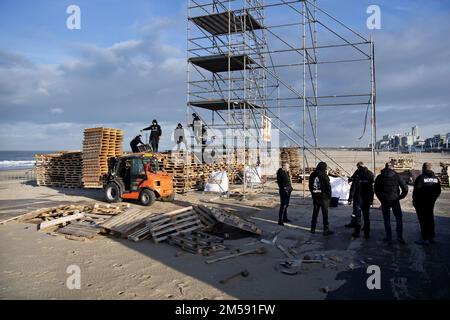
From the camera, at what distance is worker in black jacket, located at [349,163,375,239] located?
8.18 meters

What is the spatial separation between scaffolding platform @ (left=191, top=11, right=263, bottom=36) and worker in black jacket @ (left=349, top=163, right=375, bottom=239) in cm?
886

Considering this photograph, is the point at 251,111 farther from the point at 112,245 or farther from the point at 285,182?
the point at 112,245

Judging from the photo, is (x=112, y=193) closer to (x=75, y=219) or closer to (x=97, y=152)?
(x=75, y=219)

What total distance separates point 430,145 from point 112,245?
12905 cm

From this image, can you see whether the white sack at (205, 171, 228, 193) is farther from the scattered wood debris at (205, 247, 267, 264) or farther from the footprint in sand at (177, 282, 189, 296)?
the footprint in sand at (177, 282, 189, 296)

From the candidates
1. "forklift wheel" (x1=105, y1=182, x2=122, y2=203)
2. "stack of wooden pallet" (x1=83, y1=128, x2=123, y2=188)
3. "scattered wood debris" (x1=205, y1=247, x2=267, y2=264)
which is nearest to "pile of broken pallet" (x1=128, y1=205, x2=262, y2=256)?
"scattered wood debris" (x1=205, y1=247, x2=267, y2=264)

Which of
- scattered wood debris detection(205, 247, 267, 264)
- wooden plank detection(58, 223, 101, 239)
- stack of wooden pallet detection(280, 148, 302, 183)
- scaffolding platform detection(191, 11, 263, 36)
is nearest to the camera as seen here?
scattered wood debris detection(205, 247, 267, 264)

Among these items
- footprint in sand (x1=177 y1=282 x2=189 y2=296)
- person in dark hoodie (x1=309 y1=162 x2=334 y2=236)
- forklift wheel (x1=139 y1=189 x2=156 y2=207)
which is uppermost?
person in dark hoodie (x1=309 y1=162 x2=334 y2=236)

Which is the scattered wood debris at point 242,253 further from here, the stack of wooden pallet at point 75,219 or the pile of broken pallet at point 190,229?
the stack of wooden pallet at point 75,219

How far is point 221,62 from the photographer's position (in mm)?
15977

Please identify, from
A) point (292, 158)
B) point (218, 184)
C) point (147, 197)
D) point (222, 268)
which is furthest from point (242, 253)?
point (292, 158)

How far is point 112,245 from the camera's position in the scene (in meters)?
7.95

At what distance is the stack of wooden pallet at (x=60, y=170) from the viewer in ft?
66.4

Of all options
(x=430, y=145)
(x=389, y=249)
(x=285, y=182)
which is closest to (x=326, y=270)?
(x=389, y=249)
